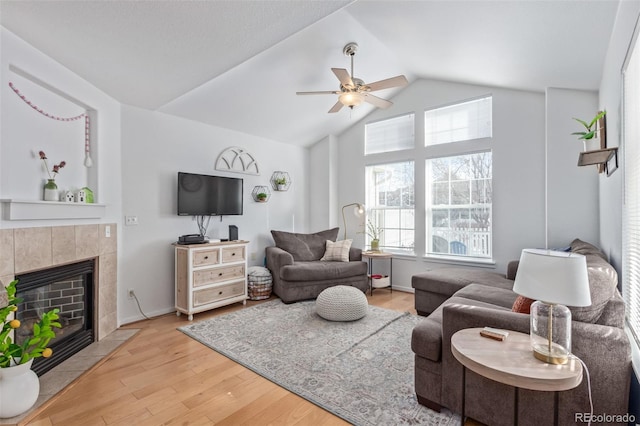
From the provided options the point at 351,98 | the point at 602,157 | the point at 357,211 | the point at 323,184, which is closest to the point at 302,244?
the point at 357,211

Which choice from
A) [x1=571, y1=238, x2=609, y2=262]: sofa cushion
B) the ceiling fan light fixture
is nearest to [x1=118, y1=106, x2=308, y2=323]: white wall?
the ceiling fan light fixture

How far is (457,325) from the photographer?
1742mm

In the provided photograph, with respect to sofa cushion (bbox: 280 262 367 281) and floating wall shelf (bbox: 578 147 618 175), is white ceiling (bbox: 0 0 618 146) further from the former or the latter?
sofa cushion (bbox: 280 262 367 281)

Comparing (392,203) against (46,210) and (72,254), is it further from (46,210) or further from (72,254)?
(46,210)

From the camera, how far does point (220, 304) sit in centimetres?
367

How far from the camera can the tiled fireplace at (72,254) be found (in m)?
2.05

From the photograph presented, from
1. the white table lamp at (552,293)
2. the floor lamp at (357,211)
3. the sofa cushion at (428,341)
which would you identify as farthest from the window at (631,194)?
the floor lamp at (357,211)

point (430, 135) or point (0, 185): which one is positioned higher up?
point (430, 135)

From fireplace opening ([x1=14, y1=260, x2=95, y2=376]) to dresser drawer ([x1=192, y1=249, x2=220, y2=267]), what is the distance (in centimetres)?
97

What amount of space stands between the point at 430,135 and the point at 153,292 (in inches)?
177

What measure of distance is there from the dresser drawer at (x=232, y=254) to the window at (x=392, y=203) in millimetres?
2403

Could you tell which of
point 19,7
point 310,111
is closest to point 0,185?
point 19,7

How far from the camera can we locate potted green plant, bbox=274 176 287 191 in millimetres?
5031

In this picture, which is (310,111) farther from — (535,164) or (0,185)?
(0,185)
